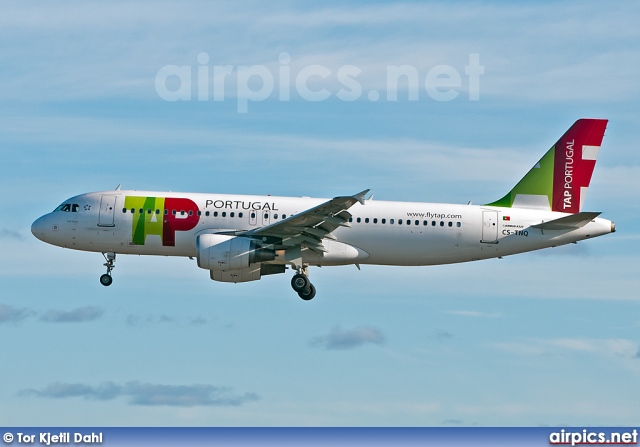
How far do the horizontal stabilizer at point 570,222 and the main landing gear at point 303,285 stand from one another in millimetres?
10883

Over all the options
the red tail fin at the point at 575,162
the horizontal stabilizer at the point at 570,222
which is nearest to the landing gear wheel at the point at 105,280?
the horizontal stabilizer at the point at 570,222

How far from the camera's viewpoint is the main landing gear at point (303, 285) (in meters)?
58.3

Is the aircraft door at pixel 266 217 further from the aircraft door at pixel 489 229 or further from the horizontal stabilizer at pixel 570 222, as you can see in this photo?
the horizontal stabilizer at pixel 570 222

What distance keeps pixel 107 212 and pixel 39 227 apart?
3900mm

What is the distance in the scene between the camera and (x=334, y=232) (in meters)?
58.0

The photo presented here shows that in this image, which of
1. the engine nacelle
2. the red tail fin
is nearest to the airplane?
the engine nacelle

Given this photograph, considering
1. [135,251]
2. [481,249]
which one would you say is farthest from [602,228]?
[135,251]

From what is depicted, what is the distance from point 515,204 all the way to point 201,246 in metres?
15.5

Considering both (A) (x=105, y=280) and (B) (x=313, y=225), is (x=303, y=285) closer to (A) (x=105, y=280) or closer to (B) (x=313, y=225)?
(B) (x=313, y=225)

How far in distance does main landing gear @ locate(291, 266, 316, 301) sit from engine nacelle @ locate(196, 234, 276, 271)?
2.22 m

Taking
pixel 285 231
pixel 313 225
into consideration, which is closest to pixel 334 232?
pixel 313 225

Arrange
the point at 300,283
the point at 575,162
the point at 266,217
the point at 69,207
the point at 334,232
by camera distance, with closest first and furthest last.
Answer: the point at 334,232 < the point at 266,217 < the point at 300,283 < the point at 69,207 < the point at 575,162

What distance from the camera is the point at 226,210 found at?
2285 inches

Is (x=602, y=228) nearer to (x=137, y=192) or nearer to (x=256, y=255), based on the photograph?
(x=256, y=255)
